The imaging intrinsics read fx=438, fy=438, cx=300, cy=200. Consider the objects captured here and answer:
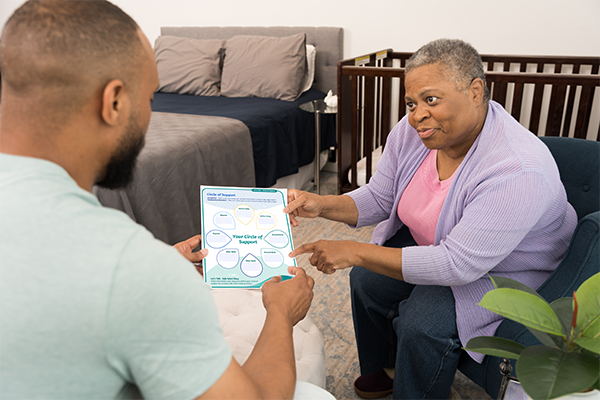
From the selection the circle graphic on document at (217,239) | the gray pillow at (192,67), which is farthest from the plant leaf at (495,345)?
the gray pillow at (192,67)

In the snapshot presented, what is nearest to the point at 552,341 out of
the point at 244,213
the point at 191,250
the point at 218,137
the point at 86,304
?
the point at 86,304

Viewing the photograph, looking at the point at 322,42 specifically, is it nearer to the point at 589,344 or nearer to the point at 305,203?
the point at 305,203

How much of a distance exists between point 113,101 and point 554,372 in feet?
2.29

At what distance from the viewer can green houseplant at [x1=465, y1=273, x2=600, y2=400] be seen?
1.85 ft

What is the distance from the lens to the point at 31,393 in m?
0.51

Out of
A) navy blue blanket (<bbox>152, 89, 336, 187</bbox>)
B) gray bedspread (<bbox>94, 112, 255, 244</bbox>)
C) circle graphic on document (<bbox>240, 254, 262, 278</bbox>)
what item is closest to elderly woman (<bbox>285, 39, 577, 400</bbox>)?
circle graphic on document (<bbox>240, 254, 262, 278</bbox>)

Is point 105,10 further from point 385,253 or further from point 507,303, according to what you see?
point 385,253

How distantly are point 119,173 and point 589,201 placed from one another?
1208 millimetres

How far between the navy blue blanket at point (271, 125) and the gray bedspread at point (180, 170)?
12cm

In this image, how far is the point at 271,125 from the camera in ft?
9.32

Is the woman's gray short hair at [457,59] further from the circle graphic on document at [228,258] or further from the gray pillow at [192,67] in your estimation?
the gray pillow at [192,67]

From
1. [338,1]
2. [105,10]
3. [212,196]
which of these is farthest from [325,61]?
[105,10]

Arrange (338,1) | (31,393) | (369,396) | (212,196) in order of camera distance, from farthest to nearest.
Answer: (338,1)
(369,396)
(212,196)
(31,393)

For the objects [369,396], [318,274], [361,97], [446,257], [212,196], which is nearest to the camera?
[446,257]
